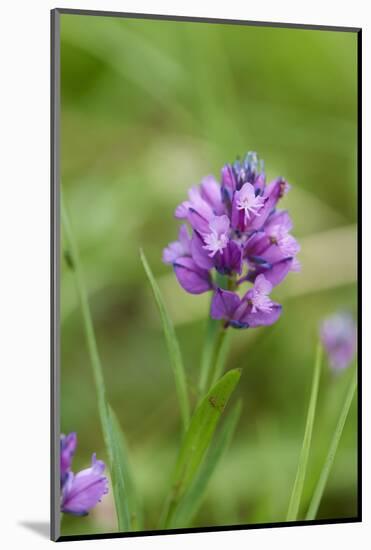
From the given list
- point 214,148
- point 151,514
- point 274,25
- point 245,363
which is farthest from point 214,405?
point 214,148

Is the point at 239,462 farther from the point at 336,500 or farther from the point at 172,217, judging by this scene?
the point at 172,217

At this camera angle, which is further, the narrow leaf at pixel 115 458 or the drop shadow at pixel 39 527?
the drop shadow at pixel 39 527

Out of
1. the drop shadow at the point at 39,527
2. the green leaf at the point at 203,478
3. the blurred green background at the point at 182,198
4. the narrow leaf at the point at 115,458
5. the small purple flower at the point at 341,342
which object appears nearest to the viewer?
the narrow leaf at the point at 115,458

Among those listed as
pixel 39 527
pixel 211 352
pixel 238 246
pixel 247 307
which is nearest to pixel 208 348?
pixel 211 352

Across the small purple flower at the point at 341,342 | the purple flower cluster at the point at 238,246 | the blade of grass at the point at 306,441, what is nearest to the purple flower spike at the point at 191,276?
the purple flower cluster at the point at 238,246

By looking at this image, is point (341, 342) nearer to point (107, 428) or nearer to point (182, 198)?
point (182, 198)

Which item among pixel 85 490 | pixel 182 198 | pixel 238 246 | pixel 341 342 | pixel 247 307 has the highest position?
pixel 182 198

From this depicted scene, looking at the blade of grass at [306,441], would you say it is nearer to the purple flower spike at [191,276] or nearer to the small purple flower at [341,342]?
the purple flower spike at [191,276]
